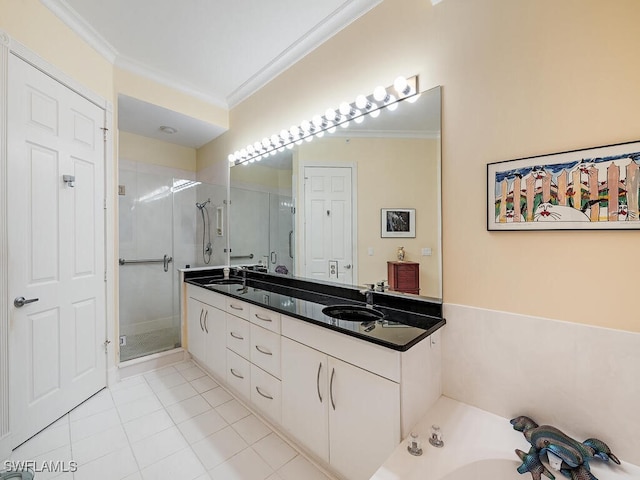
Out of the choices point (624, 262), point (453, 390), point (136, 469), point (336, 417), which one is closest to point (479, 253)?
point (624, 262)

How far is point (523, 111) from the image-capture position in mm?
1252

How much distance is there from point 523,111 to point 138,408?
3083 mm

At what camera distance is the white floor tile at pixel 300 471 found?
1497 millimetres

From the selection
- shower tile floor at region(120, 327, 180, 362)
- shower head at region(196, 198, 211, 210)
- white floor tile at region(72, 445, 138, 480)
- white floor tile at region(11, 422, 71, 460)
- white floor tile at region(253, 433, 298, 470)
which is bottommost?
white floor tile at region(253, 433, 298, 470)

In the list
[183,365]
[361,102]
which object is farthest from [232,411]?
[361,102]

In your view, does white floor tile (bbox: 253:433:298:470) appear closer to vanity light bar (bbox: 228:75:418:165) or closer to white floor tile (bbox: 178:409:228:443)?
white floor tile (bbox: 178:409:228:443)

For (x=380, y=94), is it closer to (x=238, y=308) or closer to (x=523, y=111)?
(x=523, y=111)

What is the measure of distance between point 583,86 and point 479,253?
2.58 feet

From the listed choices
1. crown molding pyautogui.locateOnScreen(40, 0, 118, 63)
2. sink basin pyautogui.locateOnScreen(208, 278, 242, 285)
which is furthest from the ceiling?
sink basin pyautogui.locateOnScreen(208, 278, 242, 285)

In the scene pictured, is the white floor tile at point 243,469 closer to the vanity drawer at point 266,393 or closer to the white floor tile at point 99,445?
the vanity drawer at point 266,393

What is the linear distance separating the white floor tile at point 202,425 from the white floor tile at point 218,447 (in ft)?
0.17

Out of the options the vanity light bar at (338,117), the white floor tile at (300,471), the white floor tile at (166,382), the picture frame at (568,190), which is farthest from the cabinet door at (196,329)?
the picture frame at (568,190)

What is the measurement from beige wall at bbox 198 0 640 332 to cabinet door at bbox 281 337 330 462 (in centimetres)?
82

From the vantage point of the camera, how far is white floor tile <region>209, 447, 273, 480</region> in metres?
1.50
